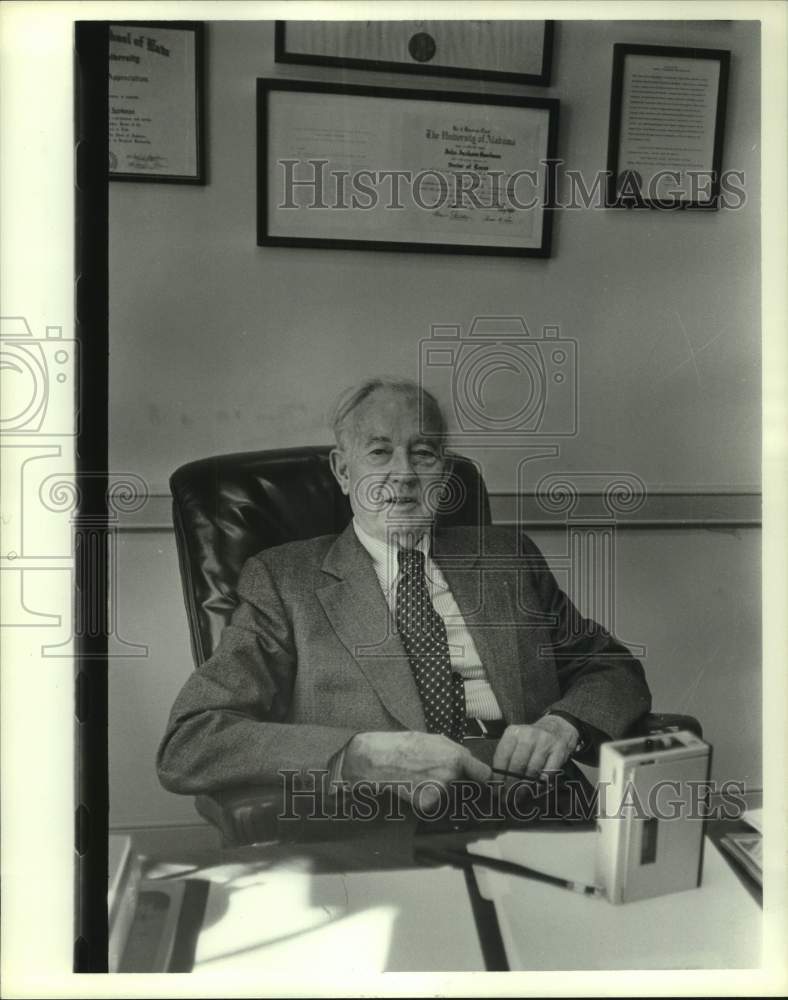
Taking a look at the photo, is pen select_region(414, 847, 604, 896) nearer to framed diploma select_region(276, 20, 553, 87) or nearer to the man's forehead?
the man's forehead

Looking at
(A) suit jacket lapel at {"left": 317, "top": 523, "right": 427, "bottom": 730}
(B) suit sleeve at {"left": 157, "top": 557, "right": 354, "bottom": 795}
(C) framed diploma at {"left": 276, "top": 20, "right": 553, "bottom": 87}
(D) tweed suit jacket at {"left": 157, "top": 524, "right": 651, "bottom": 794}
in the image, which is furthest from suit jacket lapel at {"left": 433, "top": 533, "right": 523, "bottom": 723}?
(C) framed diploma at {"left": 276, "top": 20, "right": 553, "bottom": 87}

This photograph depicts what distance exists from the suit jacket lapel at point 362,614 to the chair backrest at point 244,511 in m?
0.04

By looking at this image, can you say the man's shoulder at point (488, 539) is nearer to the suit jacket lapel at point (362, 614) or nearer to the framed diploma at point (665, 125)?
the suit jacket lapel at point (362, 614)

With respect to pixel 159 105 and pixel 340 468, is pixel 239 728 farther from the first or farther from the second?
pixel 159 105

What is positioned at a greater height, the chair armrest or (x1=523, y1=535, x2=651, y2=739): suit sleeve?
(x1=523, y1=535, x2=651, y2=739): suit sleeve

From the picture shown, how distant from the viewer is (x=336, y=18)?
131 cm

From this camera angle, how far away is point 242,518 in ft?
4.38

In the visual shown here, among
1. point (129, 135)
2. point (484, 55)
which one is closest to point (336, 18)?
point (484, 55)

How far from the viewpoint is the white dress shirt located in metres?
1.33

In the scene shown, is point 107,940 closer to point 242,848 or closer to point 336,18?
point 242,848

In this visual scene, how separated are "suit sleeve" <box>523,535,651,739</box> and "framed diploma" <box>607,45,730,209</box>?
524 mm

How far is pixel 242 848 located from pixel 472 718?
1.20ft

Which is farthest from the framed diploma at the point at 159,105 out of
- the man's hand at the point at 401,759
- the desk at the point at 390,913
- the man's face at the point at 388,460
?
the desk at the point at 390,913

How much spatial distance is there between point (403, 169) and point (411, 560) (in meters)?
0.54
